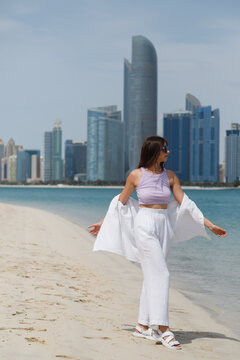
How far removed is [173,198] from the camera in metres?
5.08

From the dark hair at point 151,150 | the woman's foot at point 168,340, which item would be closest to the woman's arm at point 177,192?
the dark hair at point 151,150

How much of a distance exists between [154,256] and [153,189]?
611 millimetres

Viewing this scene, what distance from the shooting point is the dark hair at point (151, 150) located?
4926 millimetres

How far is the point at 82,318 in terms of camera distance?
5.49 meters

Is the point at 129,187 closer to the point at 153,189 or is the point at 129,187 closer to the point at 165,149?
the point at 153,189

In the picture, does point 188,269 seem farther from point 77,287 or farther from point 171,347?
point 171,347

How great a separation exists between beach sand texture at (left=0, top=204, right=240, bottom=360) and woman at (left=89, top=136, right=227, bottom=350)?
238 millimetres

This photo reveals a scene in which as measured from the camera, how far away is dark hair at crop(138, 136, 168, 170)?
16.2 ft

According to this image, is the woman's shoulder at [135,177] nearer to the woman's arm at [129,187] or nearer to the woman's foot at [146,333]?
the woman's arm at [129,187]

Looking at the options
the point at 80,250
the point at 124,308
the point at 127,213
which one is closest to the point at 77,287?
the point at 124,308

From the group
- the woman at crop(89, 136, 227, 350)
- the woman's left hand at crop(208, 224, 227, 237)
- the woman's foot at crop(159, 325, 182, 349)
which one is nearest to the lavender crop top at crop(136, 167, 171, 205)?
the woman at crop(89, 136, 227, 350)

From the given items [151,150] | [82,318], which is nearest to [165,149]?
[151,150]

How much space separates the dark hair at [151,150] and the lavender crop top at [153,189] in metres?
0.11

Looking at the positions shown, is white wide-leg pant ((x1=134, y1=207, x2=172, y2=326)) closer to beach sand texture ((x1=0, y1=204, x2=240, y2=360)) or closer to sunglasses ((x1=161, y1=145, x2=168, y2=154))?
beach sand texture ((x1=0, y1=204, x2=240, y2=360))
